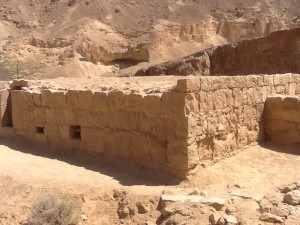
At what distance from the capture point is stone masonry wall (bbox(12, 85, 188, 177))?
768 cm

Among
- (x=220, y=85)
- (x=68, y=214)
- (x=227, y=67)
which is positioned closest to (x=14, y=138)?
(x=68, y=214)

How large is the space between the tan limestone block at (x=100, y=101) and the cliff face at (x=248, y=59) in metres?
10.0

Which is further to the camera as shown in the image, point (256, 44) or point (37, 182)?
point (256, 44)

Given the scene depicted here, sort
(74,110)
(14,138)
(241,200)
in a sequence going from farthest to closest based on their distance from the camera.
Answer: (14,138) → (74,110) → (241,200)

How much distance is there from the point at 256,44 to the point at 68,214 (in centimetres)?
1390

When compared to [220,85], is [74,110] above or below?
below

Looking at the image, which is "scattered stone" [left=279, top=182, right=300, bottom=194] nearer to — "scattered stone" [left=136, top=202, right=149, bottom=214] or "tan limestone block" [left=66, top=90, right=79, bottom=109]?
"scattered stone" [left=136, top=202, right=149, bottom=214]

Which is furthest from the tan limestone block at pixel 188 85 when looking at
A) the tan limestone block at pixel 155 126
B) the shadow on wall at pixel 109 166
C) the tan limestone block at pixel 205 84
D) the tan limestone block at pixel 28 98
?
the tan limestone block at pixel 28 98

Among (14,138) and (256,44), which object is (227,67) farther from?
(14,138)

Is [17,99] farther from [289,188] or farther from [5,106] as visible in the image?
[289,188]

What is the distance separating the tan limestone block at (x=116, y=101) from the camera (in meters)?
8.67

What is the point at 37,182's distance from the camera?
26.3 feet

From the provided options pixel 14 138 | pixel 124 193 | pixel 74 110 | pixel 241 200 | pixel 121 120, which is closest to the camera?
pixel 241 200

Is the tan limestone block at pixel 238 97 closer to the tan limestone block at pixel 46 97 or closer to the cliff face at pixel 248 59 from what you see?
the tan limestone block at pixel 46 97
